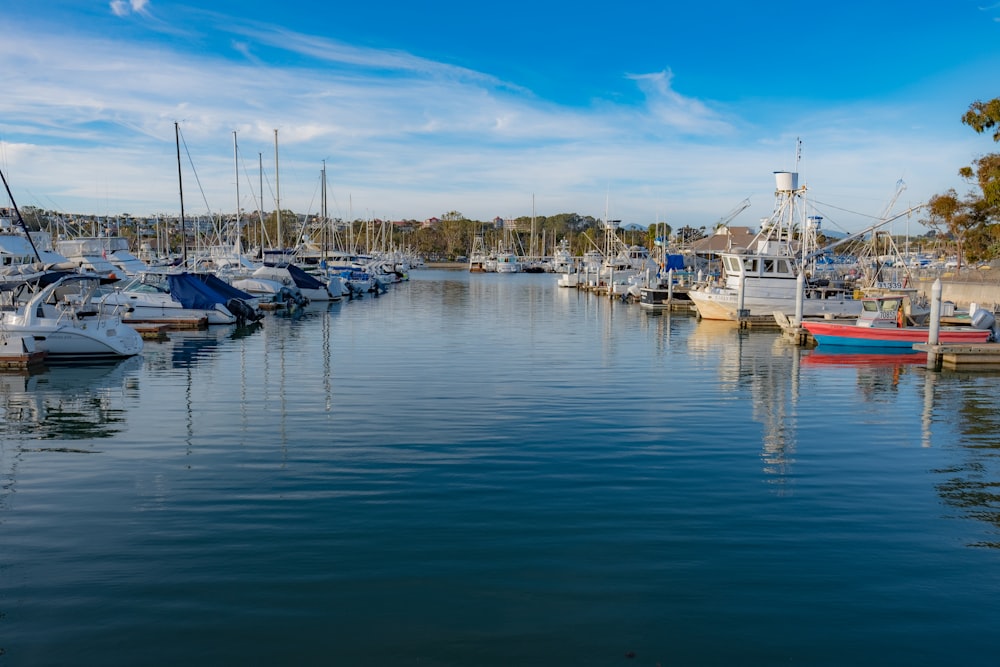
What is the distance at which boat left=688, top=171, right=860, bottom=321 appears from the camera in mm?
44219

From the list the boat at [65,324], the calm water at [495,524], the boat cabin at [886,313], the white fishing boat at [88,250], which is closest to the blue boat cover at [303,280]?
the white fishing boat at [88,250]

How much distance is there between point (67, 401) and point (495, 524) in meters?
14.5

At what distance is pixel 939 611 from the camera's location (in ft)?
27.9

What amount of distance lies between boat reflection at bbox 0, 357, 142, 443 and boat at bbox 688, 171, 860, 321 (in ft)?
104

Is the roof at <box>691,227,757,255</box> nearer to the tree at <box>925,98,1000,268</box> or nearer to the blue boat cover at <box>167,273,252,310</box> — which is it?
the tree at <box>925,98,1000,268</box>

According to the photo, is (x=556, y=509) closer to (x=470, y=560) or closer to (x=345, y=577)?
(x=470, y=560)

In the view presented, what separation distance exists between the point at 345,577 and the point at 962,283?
4674 cm

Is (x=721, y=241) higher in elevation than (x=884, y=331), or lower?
higher

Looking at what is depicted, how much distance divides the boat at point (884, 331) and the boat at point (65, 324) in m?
27.0

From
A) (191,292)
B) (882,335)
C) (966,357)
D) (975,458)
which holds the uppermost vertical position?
(191,292)

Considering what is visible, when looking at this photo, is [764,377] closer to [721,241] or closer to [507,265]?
[721,241]

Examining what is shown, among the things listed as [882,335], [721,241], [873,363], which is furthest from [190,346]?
[721,241]

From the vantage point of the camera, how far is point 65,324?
2652 centimetres

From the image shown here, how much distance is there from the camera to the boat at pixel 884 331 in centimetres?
3038
